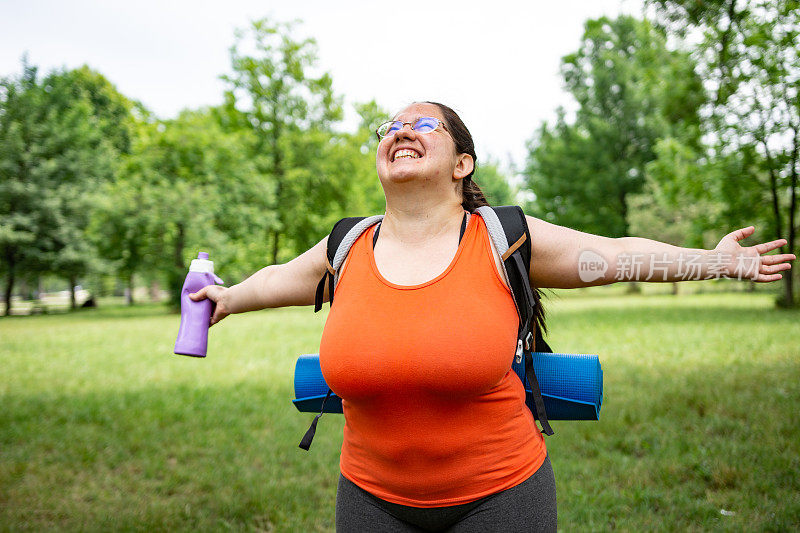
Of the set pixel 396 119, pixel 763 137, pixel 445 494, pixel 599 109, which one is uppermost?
pixel 599 109

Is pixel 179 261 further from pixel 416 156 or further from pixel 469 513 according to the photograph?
pixel 469 513

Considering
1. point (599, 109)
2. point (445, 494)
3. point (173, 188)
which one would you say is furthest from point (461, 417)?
point (599, 109)

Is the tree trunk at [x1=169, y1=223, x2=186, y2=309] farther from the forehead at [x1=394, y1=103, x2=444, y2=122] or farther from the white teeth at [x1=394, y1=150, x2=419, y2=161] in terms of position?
the white teeth at [x1=394, y1=150, x2=419, y2=161]

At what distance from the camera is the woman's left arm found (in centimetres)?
175

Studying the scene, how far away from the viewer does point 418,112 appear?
79.7 inches

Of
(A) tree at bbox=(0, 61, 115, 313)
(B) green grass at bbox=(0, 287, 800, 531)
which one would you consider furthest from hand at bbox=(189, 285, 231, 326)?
(A) tree at bbox=(0, 61, 115, 313)

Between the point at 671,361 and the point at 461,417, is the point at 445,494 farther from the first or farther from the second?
the point at 671,361

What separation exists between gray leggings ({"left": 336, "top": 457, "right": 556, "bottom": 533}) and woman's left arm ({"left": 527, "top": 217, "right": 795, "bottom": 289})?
626mm

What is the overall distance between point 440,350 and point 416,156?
2.19 feet

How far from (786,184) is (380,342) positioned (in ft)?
58.3

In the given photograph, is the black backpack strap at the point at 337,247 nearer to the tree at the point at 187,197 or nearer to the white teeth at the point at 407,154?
the white teeth at the point at 407,154

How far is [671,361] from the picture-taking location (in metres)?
9.12

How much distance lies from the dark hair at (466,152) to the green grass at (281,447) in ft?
1.52

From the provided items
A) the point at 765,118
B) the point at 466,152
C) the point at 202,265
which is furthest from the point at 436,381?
the point at 765,118
